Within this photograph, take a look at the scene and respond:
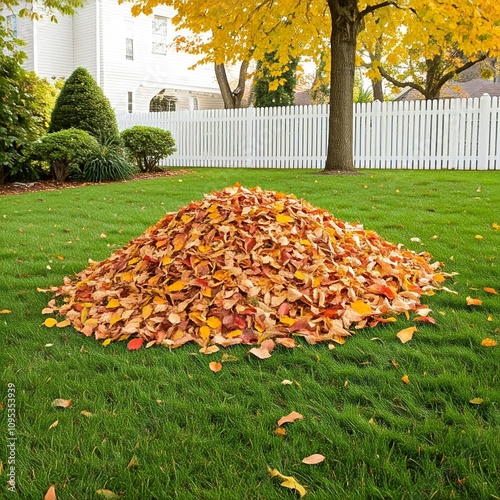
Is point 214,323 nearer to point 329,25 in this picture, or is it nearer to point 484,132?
point 484,132

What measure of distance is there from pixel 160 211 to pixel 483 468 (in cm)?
614

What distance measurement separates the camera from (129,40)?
22969mm

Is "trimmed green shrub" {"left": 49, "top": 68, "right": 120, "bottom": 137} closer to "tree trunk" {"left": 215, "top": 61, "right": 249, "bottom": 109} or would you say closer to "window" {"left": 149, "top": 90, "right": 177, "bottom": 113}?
"tree trunk" {"left": 215, "top": 61, "right": 249, "bottom": 109}

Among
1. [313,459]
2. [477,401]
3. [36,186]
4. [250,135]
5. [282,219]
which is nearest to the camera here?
[313,459]

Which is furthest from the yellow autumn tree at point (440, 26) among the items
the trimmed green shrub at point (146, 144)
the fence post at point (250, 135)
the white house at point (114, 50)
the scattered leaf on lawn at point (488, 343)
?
the white house at point (114, 50)

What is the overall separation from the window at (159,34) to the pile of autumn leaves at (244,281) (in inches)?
848

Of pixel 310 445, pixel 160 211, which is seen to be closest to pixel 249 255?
pixel 310 445

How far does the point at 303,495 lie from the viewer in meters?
1.93

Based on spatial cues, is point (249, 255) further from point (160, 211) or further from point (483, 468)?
point (160, 211)

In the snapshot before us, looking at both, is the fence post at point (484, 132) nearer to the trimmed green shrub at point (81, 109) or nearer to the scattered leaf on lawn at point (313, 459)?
the trimmed green shrub at point (81, 109)

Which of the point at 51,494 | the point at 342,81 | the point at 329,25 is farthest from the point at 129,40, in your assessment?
the point at 51,494

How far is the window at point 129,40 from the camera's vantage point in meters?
22.7

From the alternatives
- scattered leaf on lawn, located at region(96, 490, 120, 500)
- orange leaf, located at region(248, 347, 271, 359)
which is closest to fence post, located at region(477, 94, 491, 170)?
orange leaf, located at region(248, 347, 271, 359)

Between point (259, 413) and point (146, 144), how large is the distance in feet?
36.4
